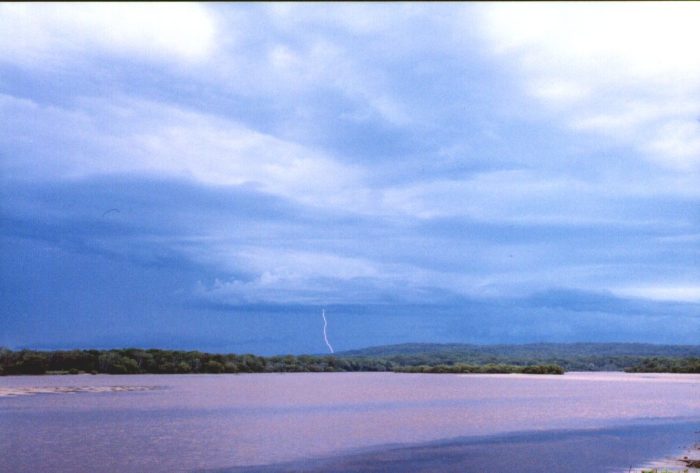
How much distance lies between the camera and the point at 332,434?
1362 inches

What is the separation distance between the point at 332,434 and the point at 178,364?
109556 millimetres

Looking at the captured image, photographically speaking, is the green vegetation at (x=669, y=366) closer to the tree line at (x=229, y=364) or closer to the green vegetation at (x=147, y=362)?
the tree line at (x=229, y=364)

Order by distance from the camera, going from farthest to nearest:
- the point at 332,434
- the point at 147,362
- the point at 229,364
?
1. the point at 229,364
2. the point at 147,362
3. the point at 332,434

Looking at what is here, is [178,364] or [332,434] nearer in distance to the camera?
[332,434]

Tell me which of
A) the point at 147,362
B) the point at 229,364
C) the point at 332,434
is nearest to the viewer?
the point at 332,434

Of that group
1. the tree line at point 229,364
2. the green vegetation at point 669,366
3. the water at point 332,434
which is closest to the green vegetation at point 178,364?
the tree line at point 229,364

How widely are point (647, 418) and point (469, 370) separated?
111776 millimetres

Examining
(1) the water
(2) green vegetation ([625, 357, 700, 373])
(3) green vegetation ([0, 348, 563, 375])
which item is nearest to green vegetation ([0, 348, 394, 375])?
(3) green vegetation ([0, 348, 563, 375])

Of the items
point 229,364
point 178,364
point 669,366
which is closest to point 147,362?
point 178,364

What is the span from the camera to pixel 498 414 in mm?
46844

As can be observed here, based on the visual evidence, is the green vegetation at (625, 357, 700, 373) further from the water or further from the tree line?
the water

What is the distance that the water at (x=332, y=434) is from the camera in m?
26.5

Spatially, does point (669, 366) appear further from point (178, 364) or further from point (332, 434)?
point (332, 434)

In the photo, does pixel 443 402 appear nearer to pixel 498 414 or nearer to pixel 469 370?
pixel 498 414
